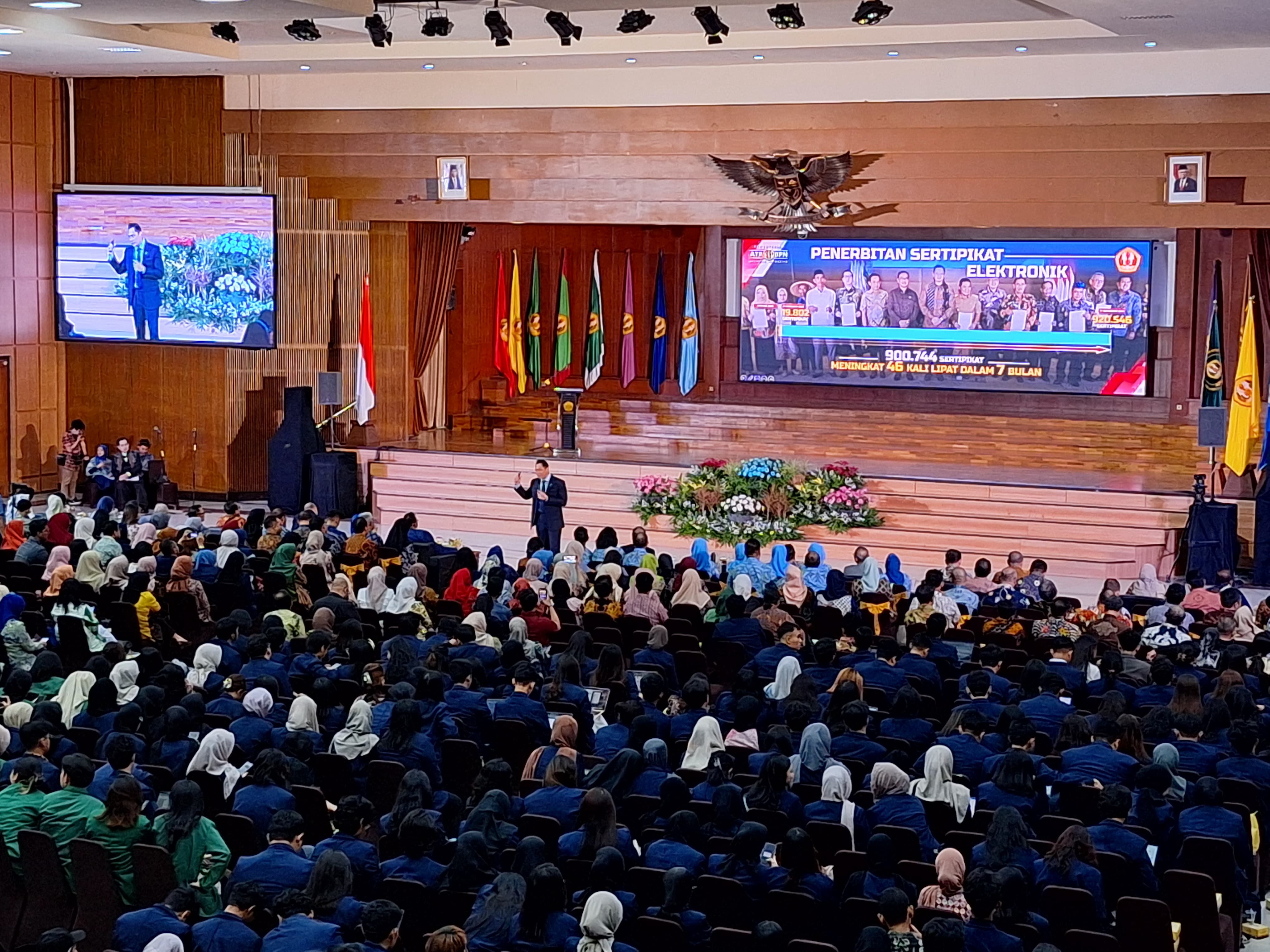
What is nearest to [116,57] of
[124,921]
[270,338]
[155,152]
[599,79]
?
[155,152]

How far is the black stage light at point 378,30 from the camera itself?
49.5 feet

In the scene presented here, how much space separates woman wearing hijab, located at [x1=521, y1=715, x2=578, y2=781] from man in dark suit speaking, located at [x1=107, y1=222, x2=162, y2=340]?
560 inches

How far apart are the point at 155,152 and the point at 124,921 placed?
16801mm

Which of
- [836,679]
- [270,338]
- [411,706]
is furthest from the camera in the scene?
[270,338]

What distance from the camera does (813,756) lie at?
29.8ft

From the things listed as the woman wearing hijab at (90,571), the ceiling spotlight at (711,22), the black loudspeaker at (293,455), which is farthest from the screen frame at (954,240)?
the woman wearing hijab at (90,571)

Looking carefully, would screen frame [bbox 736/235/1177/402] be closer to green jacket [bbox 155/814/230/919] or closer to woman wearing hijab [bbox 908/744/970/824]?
woman wearing hijab [bbox 908/744/970/824]

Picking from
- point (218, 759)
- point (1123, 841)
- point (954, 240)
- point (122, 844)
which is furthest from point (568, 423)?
point (1123, 841)

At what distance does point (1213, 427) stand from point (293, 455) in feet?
34.9

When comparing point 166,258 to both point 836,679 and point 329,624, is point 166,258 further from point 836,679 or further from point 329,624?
point 836,679

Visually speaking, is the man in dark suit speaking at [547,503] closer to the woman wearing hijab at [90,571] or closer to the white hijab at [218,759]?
the woman wearing hijab at [90,571]

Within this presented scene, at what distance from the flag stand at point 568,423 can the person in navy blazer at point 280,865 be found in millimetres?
13468

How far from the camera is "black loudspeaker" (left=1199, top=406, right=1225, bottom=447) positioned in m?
18.1

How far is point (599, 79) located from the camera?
63.9 ft
